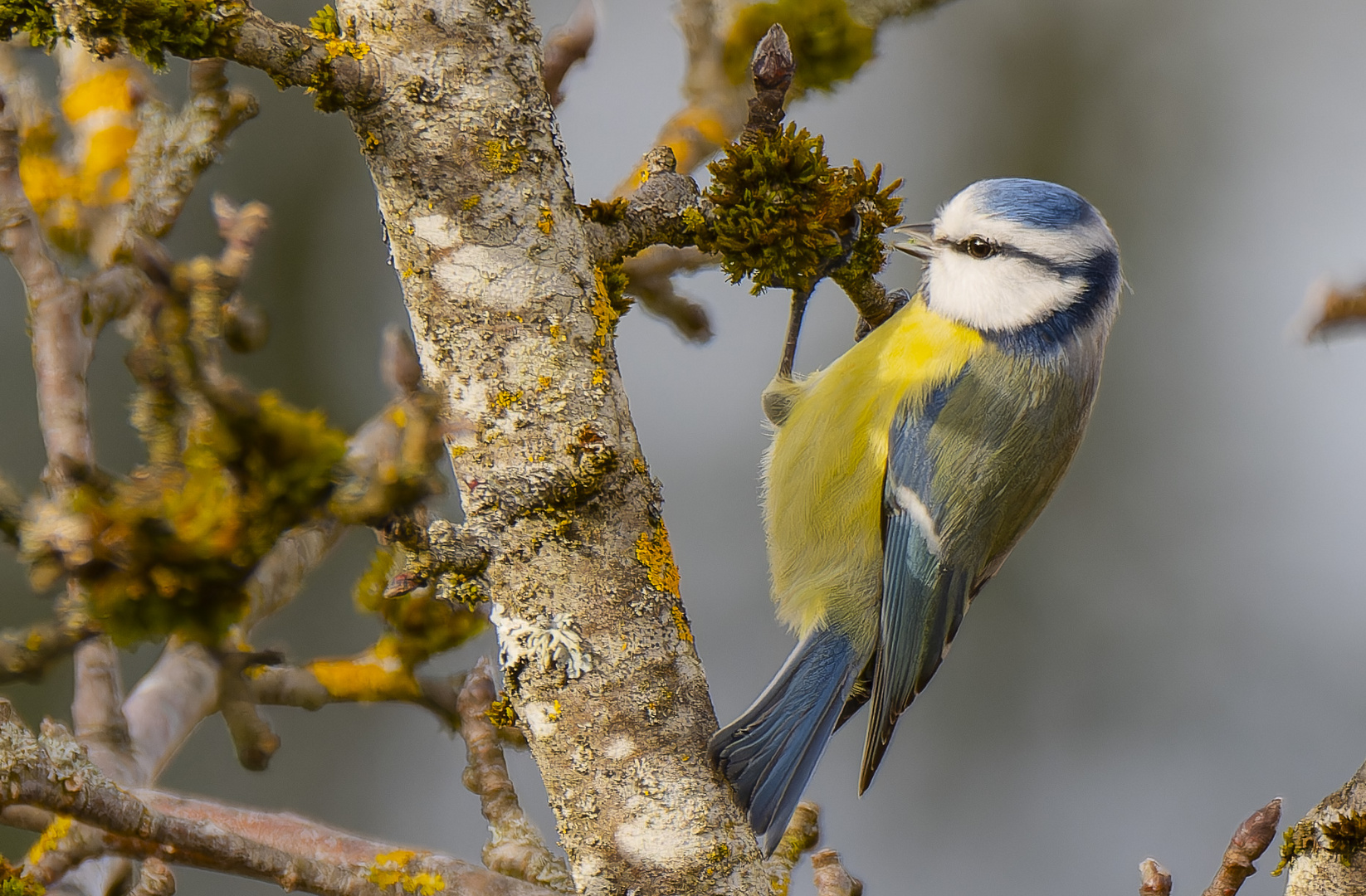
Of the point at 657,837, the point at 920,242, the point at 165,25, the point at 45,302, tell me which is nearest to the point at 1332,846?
the point at 657,837

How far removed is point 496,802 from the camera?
1382 millimetres

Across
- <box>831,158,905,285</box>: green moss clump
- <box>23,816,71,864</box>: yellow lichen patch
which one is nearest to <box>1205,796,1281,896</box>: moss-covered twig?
<box>831,158,905,285</box>: green moss clump

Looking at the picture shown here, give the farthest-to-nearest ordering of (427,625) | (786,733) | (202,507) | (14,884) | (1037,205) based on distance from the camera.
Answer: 1. (1037,205)
2. (786,733)
3. (427,625)
4. (14,884)
5. (202,507)

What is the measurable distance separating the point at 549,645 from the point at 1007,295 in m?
1.27

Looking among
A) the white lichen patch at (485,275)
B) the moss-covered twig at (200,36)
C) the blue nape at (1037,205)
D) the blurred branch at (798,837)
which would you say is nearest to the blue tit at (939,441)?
the blue nape at (1037,205)

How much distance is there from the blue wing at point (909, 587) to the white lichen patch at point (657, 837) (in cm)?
79

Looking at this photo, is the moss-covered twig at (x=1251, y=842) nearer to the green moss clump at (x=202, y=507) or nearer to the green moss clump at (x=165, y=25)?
the green moss clump at (x=202, y=507)

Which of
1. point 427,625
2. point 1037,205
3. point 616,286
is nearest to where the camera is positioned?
point 616,286

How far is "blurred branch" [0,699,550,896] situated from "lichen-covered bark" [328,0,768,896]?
0.45 feet

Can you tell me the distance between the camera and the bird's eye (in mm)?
2039

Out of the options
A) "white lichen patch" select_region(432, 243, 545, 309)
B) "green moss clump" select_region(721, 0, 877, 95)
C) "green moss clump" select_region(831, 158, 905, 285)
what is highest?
"green moss clump" select_region(721, 0, 877, 95)

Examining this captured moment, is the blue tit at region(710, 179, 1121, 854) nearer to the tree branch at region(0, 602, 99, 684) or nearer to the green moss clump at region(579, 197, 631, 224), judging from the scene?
the green moss clump at region(579, 197, 631, 224)

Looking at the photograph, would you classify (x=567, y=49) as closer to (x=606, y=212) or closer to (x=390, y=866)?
(x=606, y=212)

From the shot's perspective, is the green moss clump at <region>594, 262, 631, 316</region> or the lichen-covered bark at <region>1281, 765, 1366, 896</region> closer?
the lichen-covered bark at <region>1281, 765, 1366, 896</region>
